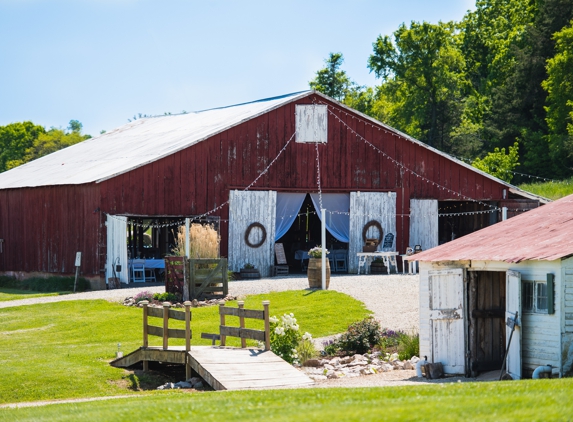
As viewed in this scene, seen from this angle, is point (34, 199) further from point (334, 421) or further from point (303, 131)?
point (334, 421)

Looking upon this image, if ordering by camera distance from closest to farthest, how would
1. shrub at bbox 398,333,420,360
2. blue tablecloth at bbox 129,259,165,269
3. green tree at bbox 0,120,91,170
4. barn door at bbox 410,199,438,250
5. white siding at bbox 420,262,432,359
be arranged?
white siding at bbox 420,262,432,359
shrub at bbox 398,333,420,360
blue tablecloth at bbox 129,259,165,269
barn door at bbox 410,199,438,250
green tree at bbox 0,120,91,170

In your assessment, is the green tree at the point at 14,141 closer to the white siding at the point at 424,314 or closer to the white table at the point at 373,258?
the white table at the point at 373,258

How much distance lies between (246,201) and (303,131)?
3216 millimetres

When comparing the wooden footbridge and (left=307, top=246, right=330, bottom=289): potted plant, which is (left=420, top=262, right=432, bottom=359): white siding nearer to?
the wooden footbridge

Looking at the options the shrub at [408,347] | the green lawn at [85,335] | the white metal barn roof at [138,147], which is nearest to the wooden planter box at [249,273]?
the white metal barn roof at [138,147]

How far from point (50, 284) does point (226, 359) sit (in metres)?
16.1

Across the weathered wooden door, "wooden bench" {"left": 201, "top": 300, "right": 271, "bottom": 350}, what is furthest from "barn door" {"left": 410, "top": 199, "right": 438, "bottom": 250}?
"wooden bench" {"left": 201, "top": 300, "right": 271, "bottom": 350}

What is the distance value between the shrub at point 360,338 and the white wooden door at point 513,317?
4356 millimetres

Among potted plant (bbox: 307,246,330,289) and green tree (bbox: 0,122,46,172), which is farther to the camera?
green tree (bbox: 0,122,46,172)

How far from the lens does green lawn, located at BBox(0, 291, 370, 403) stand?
1730 cm

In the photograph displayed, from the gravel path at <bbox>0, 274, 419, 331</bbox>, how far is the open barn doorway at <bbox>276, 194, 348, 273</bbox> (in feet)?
12.4

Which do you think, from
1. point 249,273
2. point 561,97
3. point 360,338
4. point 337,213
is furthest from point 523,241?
point 561,97

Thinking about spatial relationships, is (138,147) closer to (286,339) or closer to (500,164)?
(286,339)

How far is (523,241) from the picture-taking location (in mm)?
17578
